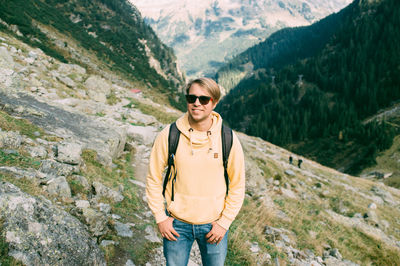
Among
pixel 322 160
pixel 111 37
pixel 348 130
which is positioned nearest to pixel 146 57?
pixel 111 37

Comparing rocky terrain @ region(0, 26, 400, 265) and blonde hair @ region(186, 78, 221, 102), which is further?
rocky terrain @ region(0, 26, 400, 265)

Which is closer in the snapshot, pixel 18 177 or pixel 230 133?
pixel 230 133

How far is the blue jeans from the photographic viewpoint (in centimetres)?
313

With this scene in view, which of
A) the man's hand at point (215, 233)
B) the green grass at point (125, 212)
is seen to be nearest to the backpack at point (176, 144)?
the man's hand at point (215, 233)

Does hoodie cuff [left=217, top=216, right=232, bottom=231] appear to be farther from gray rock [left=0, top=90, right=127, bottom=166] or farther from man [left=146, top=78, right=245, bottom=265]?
gray rock [left=0, top=90, right=127, bottom=166]

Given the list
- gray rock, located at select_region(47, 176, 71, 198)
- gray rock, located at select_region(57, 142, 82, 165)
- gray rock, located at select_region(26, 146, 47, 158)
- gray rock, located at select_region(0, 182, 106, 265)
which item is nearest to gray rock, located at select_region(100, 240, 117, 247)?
gray rock, located at select_region(0, 182, 106, 265)

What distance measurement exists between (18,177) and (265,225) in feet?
27.8

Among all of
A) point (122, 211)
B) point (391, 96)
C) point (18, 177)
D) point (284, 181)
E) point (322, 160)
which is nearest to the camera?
point (18, 177)

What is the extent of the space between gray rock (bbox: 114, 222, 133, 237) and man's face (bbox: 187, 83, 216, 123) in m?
3.83

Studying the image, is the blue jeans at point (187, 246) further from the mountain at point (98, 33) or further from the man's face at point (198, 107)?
the mountain at point (98, 33)

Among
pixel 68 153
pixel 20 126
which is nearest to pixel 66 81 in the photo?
pixel 20 126

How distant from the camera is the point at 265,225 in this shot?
361 inches

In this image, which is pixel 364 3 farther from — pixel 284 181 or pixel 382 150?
Result: pixel 284 181

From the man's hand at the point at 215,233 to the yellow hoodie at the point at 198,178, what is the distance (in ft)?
0.20
